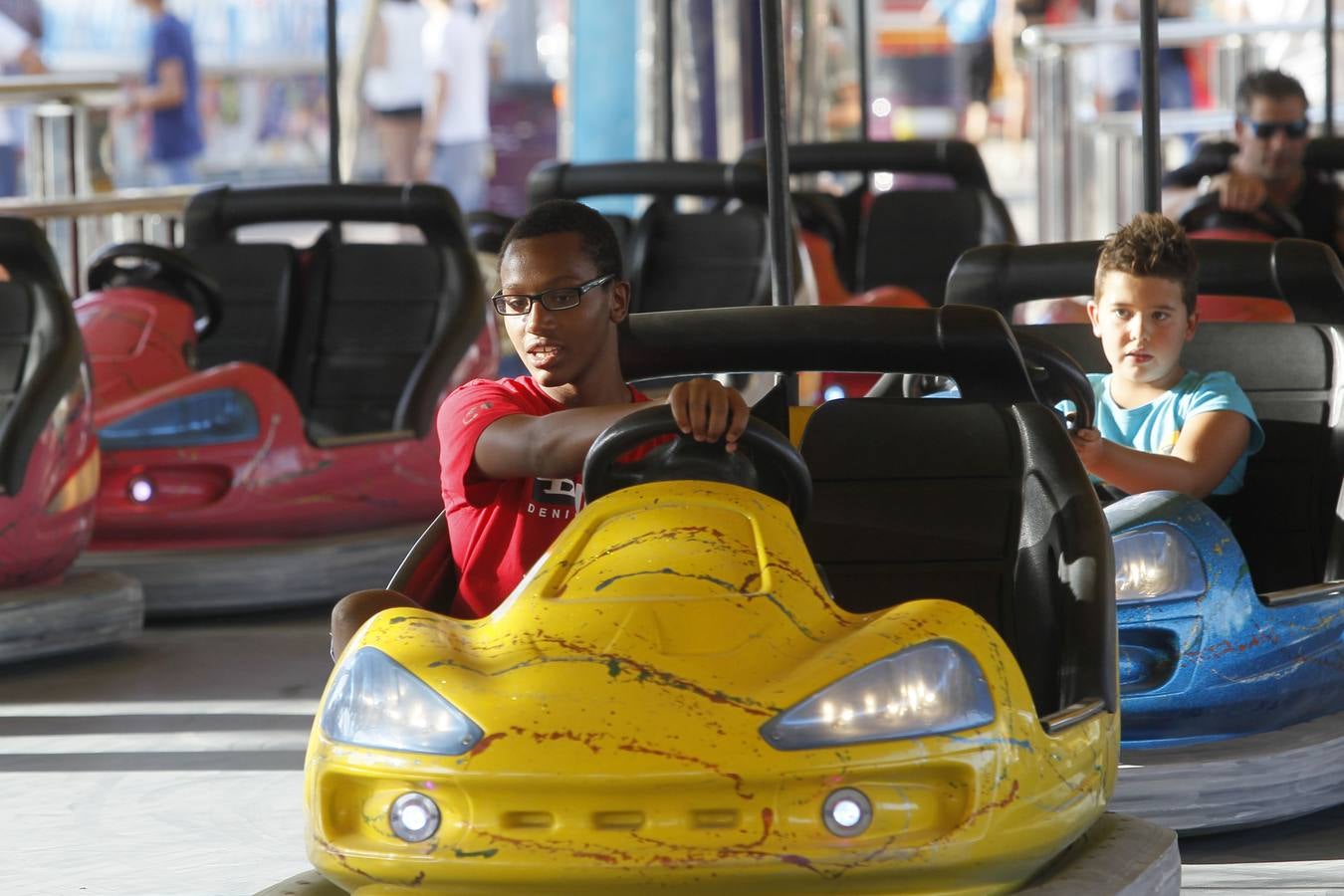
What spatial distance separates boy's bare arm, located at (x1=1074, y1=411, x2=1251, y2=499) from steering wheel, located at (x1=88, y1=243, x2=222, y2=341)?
7.88 ft

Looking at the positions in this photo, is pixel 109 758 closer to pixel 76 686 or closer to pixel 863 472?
pixel 76 686

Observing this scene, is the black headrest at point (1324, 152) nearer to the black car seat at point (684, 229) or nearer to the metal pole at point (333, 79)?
the black car seat at point (684, 229)

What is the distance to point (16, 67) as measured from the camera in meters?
7.87

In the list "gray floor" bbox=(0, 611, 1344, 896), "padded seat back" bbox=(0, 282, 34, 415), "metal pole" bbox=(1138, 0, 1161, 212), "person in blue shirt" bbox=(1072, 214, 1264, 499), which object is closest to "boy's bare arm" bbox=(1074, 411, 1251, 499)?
"person in blue shirt" bbox=(1072, 214, 1264, 499)

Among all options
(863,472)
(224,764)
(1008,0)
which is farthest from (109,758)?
(1008,0)

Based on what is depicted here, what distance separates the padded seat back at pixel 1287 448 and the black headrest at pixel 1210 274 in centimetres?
11

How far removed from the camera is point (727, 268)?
5.05 m

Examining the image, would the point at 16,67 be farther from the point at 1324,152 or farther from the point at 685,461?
the point at 685,461

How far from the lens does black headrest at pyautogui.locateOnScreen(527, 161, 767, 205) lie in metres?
5.07

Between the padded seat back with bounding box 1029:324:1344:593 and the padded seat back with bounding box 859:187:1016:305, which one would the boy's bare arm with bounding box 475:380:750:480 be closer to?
the padded seat back with bounding box 1029:324:1344:593

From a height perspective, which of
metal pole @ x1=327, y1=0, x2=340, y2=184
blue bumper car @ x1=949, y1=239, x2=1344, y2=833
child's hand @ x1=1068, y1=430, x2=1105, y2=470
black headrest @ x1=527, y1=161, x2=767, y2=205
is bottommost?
blue bumper car @ x1=949, y1=239, x2=1344, y2=833

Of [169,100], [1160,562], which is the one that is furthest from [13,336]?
[169,100]

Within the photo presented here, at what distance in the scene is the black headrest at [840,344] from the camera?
206cm

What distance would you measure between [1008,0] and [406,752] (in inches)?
407
